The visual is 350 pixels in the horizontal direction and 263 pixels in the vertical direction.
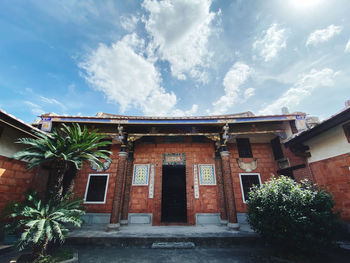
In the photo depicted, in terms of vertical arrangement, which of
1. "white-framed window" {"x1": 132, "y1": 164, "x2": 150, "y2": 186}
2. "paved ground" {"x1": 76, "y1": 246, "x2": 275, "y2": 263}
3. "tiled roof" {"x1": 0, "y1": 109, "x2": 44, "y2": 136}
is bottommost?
"paved ground" {"x1": 76, "y1": 246, "x2": 275, "y2": 263}

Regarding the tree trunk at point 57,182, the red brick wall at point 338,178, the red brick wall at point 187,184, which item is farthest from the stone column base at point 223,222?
the tree trunk at point 57,182

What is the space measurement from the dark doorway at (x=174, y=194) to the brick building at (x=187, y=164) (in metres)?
0.65

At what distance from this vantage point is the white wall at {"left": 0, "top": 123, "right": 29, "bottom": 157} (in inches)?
205

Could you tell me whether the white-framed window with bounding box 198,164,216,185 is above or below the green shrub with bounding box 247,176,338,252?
above

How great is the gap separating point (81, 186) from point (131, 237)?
422cm

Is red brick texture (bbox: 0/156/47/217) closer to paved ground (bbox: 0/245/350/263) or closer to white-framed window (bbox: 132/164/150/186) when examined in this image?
paved ground (bbox: 0/245/350/263)

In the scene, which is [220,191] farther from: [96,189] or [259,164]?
[96,189]

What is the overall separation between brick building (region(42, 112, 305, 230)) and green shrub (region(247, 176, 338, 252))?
2282 mm

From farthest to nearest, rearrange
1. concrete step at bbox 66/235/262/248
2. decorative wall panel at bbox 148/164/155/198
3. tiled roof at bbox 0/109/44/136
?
decorative wall panel at bbox 148/164/155/198, concrete step at bbox 66/235/262/248, tiled roof at bbox 0/109/44/136

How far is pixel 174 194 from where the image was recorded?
9.80 meters

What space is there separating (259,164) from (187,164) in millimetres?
3932

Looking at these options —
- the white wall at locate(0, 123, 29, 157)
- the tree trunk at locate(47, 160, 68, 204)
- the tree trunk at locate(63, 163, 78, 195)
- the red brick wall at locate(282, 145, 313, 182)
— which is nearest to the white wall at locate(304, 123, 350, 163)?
the red brick wall at locate(282, 145, 313, 182)

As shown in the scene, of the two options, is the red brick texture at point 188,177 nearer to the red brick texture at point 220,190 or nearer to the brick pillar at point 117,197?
the red brick texture at point 220,190

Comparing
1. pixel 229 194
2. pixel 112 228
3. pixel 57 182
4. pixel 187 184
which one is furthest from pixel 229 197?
pixel 57 182
